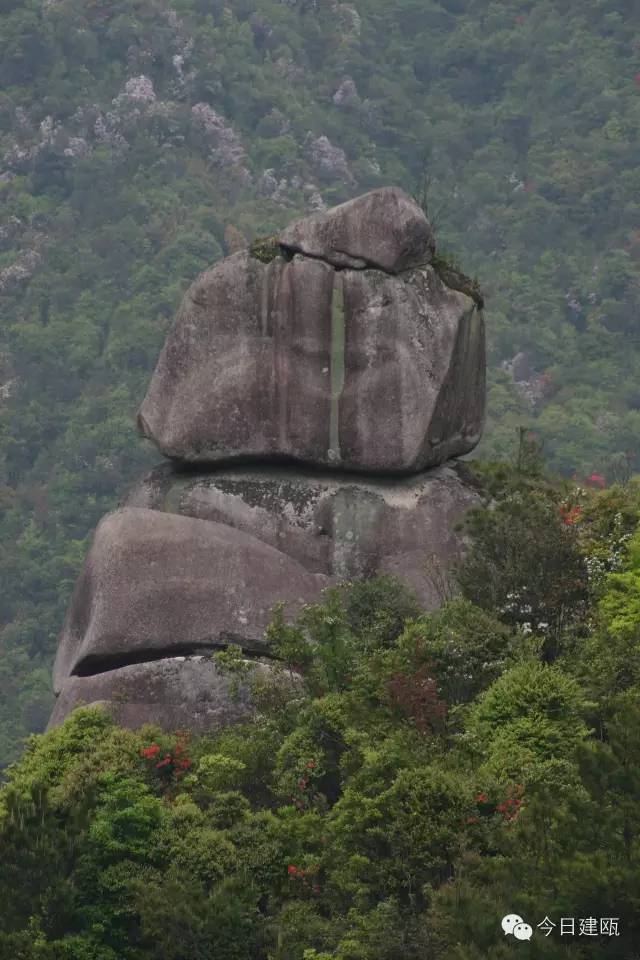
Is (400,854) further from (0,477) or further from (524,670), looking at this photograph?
(0,477)

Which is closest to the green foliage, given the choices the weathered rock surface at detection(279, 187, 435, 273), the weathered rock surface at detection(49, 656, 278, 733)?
the weathered rock surface at detection(49, 656, 278, 733)

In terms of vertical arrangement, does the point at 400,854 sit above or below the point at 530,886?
below

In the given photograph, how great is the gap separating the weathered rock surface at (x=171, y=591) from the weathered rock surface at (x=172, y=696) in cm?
35

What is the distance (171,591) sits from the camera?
28062 mm

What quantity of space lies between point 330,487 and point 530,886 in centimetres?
1122

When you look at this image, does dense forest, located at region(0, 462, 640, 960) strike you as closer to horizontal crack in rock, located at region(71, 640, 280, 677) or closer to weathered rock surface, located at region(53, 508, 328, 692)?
horizontal crack in rock, located at region(71, 640, 280, 677)

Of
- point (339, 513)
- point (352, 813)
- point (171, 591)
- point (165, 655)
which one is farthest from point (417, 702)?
point (339, 513)

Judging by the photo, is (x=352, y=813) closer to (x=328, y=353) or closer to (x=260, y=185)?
(x=328, y=353)

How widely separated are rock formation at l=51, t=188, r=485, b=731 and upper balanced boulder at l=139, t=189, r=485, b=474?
0.05 feet

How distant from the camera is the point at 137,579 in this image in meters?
28.1

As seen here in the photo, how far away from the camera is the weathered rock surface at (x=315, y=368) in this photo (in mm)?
29609

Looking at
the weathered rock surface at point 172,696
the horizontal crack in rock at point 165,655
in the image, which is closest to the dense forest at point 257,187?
the horizontal crack in rock at point 165,655

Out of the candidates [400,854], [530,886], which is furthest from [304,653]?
[530,886]

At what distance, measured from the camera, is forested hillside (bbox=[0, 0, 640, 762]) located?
69.7m
